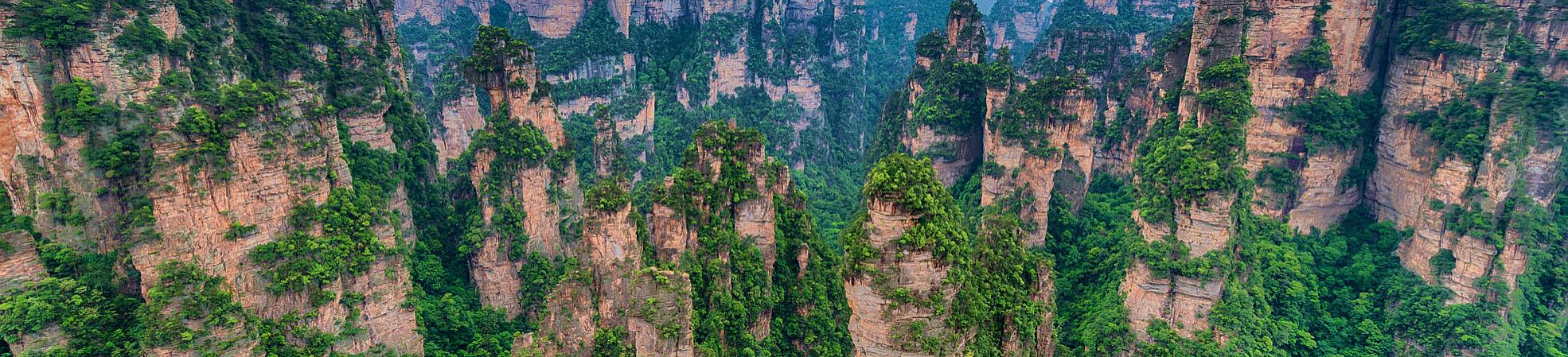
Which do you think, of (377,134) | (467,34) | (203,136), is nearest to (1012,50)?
(467,34)

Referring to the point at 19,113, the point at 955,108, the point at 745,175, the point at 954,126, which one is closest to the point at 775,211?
the point at 745,175

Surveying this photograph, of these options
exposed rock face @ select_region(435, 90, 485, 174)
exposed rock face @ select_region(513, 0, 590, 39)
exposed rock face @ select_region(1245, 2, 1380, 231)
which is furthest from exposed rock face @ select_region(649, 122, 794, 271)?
exposed rock face @ select_region(513, 0, 590, 39)

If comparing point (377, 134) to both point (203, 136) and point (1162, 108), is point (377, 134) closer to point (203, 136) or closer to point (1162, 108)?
point (203, 136)

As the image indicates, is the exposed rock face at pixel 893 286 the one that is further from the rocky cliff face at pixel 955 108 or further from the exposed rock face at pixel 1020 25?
the exposed rock face at pixel 1020 25

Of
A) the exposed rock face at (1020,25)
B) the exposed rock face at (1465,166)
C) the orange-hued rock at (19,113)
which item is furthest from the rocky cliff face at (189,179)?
the exposed rock face at (1020,25)

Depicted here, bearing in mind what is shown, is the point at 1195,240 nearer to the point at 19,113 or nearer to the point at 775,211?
the point at 775,211

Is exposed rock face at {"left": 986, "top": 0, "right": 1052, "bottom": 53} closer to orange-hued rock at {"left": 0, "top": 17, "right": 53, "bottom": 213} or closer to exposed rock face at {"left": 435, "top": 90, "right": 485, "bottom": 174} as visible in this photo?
exposed rock face at {"left": 435, "top": 90, "right": 485, "bottom": 174}
